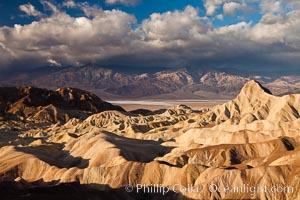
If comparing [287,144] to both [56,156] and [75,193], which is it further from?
[56,156]

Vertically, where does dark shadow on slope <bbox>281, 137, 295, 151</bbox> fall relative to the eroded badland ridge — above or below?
above

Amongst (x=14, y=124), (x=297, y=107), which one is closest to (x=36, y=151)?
(x=297, y=107)

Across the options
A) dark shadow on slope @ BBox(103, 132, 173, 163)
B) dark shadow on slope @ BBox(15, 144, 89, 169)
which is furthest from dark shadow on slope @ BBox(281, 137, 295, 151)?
dark shadow on slope @ BBox(15, 144, 89, 169)

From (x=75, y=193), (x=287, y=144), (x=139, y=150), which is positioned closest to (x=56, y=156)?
(x=139, y=150)

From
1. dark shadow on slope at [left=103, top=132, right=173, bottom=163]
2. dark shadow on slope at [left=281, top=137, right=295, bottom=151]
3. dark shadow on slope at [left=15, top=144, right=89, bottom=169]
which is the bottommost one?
dark shadow on slope at [left=15, top=144, right=89, bottom=169]

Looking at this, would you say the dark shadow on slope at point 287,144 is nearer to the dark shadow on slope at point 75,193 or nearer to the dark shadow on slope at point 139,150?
the dark shadow on slope at point 75,193

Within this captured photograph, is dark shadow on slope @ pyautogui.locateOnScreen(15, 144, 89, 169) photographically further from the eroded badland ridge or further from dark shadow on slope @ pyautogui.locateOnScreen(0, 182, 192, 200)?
dark shadow on slope @ pyautogui.locateOnScreen(0, 182, 192, 200)
